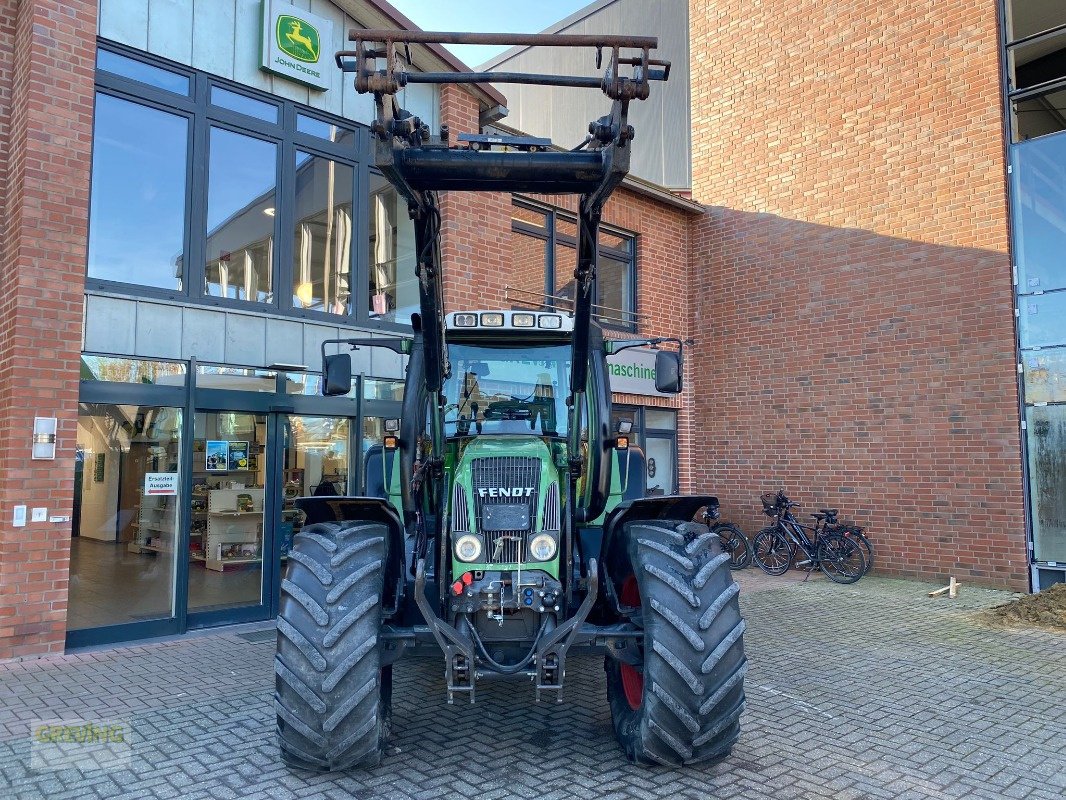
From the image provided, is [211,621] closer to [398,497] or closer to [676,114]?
[398,497]

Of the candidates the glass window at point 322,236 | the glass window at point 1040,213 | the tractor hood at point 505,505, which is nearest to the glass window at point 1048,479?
the glass window at point 1040,213

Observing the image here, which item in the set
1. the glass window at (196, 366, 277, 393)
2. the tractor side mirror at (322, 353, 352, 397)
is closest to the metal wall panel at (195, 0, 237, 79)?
the glass window at (196, 366, 277, 393)

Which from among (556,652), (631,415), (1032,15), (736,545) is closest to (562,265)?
(631,415)

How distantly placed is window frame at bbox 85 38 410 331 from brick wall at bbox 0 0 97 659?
1.11 feet

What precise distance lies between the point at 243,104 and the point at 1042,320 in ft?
31.8

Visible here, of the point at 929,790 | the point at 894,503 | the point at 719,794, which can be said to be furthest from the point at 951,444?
the point at 719,794

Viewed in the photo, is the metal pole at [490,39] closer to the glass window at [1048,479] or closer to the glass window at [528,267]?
the glass window at [528,267]

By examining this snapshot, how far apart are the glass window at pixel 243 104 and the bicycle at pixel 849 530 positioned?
28.9 feet

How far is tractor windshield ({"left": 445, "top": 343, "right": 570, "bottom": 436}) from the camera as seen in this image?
201 inches

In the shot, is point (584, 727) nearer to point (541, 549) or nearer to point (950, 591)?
point (541, 549)

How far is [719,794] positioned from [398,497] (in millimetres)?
2980

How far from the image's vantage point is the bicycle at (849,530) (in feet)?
35.2

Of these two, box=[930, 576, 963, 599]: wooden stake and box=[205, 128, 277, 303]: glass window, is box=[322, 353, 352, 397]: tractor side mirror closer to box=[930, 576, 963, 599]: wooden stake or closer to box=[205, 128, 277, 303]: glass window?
box=[205, 128, 277, 303]: glass window

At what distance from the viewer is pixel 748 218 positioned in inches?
506
